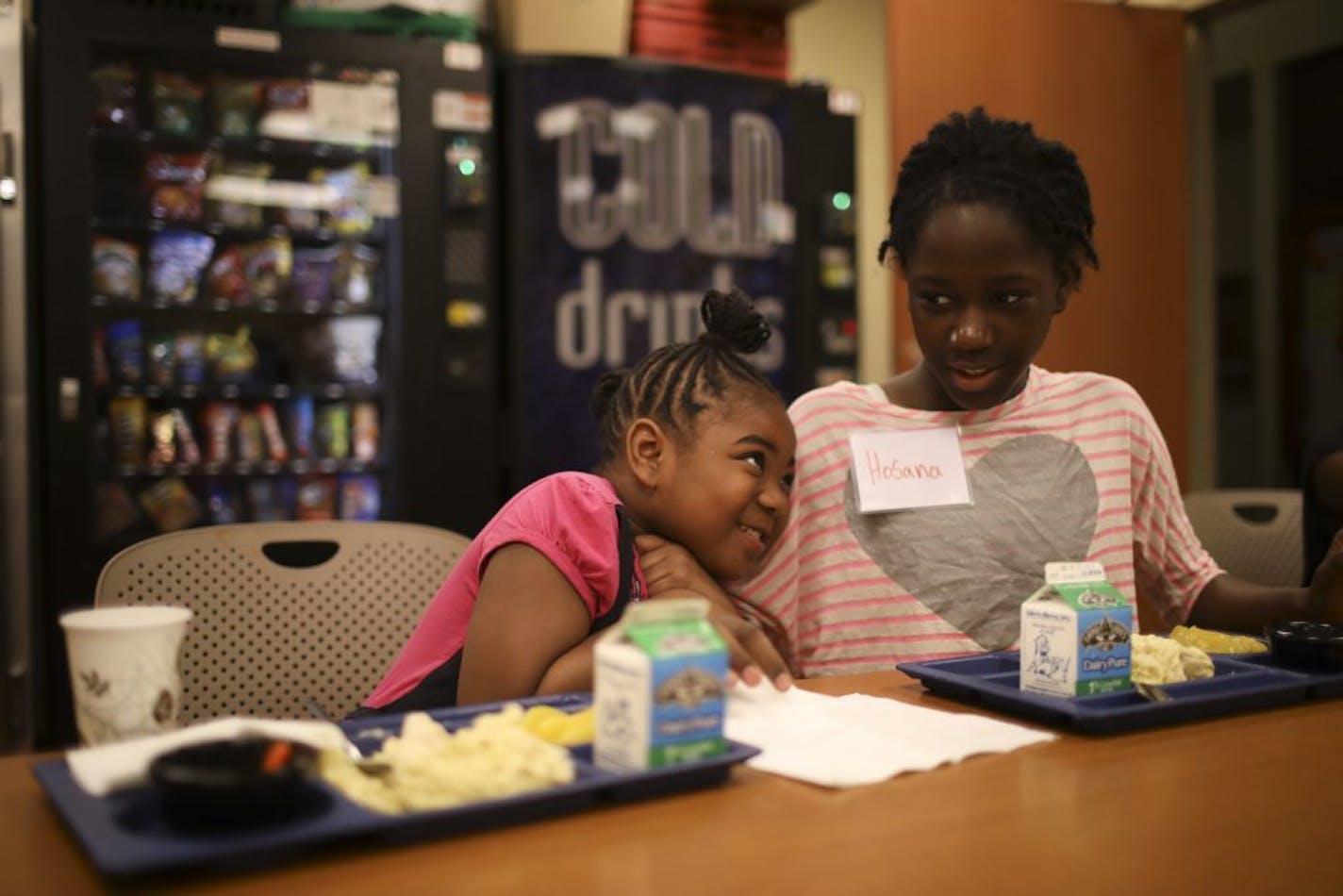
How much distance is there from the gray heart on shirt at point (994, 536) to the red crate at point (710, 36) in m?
2.78

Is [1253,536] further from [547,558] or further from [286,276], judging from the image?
[286,276]

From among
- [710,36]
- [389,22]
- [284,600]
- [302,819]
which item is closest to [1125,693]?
[302,819]

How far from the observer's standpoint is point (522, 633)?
4.09 ft

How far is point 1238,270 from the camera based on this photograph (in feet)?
23.0

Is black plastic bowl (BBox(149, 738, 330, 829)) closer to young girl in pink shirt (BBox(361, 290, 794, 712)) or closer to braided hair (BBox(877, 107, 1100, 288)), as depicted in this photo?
young girl in pink shirt (BBox(361, 290, 794, 712))

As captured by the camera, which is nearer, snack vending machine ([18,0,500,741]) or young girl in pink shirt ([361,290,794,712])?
young girl in pink shirt ([361,290,794,712])

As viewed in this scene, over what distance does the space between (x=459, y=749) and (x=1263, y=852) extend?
587 millimetres

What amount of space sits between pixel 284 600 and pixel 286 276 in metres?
2.41

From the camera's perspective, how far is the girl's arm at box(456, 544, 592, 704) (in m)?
1.23

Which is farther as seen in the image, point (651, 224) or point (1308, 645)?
point (651, 224)

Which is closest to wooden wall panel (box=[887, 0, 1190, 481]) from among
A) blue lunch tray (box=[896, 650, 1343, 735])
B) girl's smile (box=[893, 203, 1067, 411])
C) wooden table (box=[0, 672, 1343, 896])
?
girl's smile (box=[893, 203, 1067, 411])

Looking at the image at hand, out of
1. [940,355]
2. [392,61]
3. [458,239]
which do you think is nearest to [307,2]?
[392,61]

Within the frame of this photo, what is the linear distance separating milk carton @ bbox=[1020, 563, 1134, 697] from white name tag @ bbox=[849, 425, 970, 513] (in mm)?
486

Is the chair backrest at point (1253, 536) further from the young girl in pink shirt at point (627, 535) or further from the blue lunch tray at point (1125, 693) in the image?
the young girl in pink shirt at point (627, 535)
